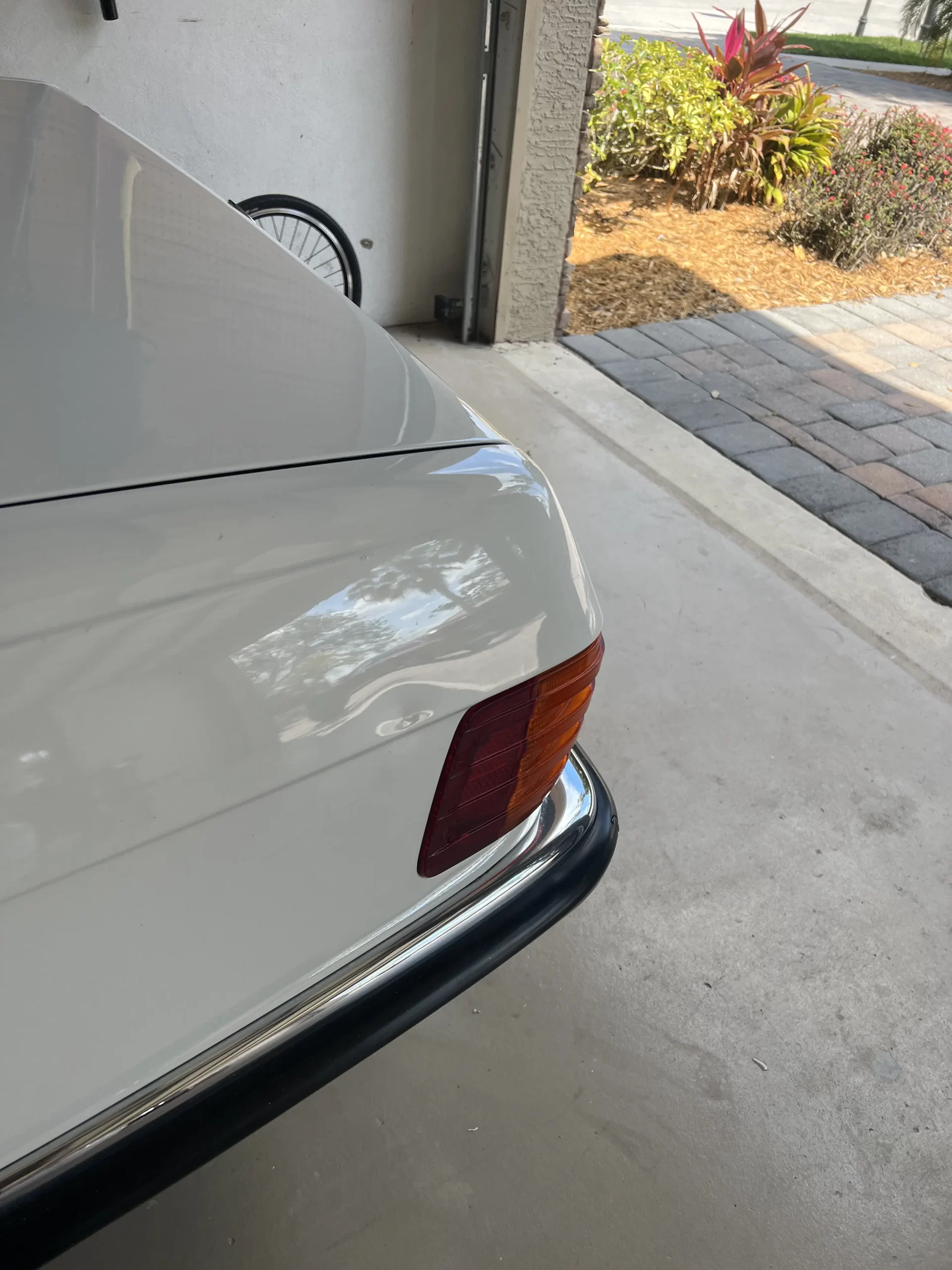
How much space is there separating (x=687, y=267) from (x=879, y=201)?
1548mm

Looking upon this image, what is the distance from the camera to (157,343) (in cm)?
113

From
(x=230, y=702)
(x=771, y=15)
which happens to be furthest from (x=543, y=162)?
(x=771, y=15)

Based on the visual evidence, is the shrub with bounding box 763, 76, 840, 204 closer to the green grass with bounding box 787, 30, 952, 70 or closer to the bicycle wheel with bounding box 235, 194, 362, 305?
the bicycle wheel with bounding box 235, 194, 362, 305

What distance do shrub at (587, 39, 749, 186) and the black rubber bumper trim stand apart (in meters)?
5.89

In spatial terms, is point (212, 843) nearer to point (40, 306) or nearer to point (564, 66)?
point (40, 306)

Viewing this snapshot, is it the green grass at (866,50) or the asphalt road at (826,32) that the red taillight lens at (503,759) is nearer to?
the asphalt road at (826,32)

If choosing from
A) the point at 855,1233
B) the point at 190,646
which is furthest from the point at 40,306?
the point at 855,1233

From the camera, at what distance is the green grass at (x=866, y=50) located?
1700cm

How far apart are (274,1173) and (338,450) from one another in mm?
1212

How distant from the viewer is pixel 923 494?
372cm

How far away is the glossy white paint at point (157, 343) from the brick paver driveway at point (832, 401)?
2.56 metres

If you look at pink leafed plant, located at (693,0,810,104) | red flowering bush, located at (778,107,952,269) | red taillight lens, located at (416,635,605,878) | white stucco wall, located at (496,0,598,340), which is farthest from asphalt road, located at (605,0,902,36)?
red taillight lens, located at (416,635,605,878)

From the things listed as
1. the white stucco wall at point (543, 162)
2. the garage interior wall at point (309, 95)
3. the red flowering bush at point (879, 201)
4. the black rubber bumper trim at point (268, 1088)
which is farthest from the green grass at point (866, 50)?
the black rubber bumper trim at point (268, 1088)

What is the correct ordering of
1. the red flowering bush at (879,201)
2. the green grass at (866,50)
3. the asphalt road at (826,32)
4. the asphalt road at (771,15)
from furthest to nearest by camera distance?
the asphalt road at (771,15), the green grass at (866,50), the asphalt road at (826,32), the red flowering bush at (879,201)
